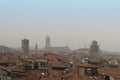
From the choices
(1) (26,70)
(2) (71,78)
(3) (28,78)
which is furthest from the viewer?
(1) (26,70)

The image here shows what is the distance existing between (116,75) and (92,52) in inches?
2711

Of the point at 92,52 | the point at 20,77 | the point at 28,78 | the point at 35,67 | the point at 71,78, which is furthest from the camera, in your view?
the point at 92,52

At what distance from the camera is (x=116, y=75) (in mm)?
37656

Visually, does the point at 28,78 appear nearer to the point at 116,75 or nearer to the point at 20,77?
the point at 20,77

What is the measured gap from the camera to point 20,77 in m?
39.3

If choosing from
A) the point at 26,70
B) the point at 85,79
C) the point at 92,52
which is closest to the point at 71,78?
the point at 85,79

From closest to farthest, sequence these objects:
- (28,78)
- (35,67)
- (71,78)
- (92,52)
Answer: (71,78)
(28,78)
(35,67)
(92,52)

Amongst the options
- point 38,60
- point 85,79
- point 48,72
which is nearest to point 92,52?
point 38,60

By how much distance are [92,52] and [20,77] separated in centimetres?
6913

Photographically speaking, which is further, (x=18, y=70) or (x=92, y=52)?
(x=92, y=52)

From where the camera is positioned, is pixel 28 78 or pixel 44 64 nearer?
pixel 28 78

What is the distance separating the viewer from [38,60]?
4838 cm

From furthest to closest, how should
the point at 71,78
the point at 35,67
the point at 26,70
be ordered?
the point at 35,67, the point at 26,70, the point at 71,78

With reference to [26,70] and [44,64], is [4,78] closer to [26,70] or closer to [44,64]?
[26,70]
